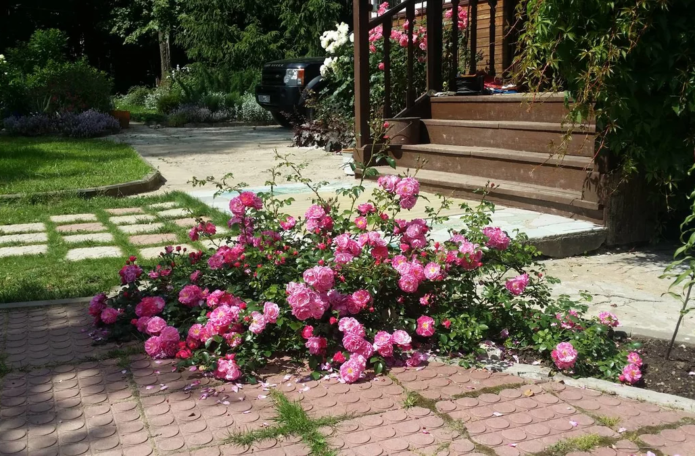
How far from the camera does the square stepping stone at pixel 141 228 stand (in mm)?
5281

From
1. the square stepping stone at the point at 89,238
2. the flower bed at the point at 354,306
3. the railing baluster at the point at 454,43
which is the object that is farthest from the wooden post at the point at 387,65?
the flower bed at the point at 354,306

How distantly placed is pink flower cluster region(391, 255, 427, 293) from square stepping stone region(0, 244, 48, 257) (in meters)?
2.69

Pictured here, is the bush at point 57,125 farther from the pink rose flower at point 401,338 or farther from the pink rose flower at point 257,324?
the pink rose flower at point 401,338

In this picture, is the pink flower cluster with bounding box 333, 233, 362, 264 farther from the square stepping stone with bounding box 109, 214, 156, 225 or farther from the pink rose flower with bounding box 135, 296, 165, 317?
the square stepping stone with bounding box 109, 214, 156, 225

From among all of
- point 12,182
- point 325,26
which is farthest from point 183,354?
point 325,26

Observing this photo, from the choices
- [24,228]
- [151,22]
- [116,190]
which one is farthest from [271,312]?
[151,22]

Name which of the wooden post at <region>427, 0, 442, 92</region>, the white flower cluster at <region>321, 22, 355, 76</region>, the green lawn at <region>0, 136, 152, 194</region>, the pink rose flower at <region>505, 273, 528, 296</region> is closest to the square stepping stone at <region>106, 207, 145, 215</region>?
the green lawn at <region>0, 136, 152, 194</region>

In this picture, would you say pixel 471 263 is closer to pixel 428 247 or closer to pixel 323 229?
pixel 428 247

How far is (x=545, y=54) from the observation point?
438 cm

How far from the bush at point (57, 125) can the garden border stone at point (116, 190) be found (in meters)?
4.62

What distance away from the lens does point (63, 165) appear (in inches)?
309

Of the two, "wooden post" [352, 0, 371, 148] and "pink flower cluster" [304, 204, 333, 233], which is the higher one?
"wooden post" [352, 0, 371, 148]

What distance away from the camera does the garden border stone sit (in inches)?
248

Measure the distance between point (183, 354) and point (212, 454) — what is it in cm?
74
